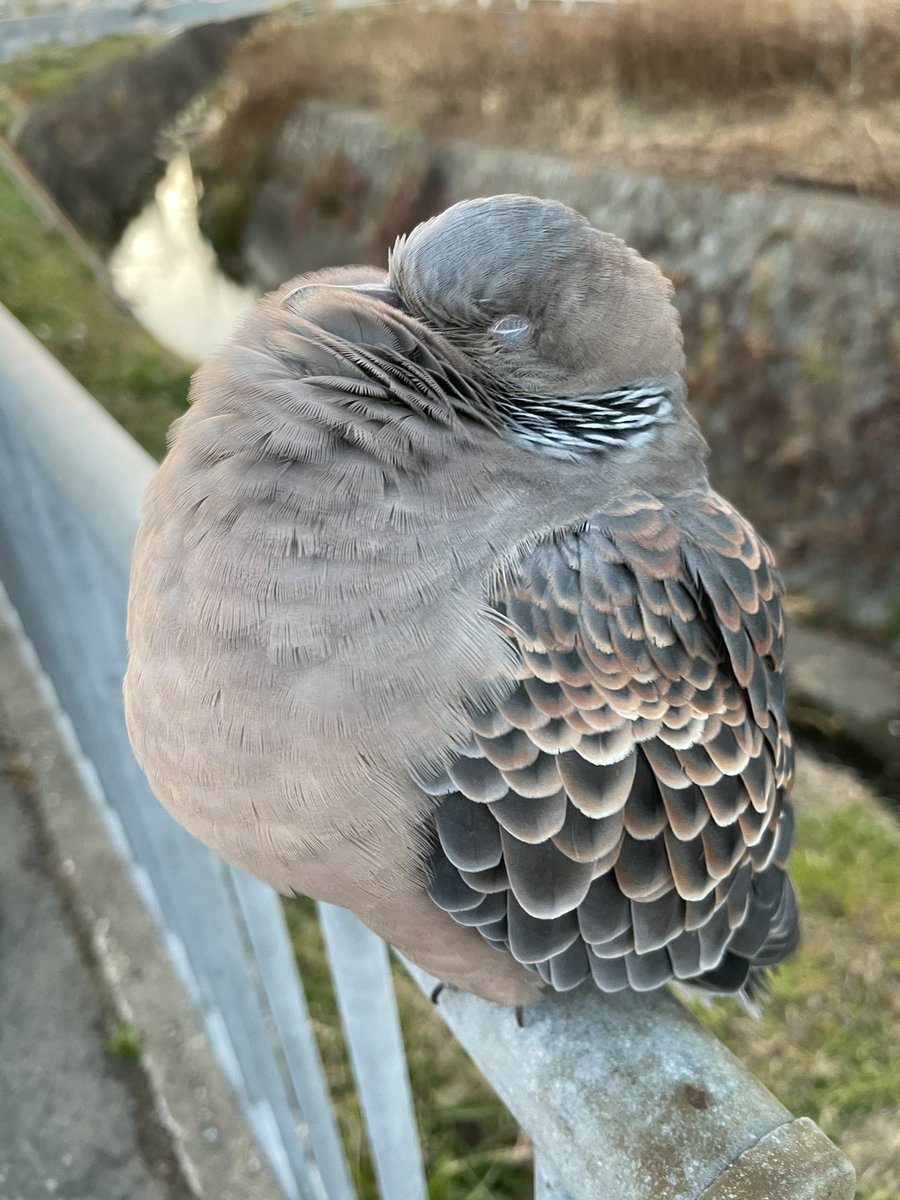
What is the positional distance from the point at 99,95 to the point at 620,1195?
509 inches

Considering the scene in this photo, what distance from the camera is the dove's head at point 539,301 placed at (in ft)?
4.46

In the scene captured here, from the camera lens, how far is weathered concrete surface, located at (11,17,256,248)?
1041 cm

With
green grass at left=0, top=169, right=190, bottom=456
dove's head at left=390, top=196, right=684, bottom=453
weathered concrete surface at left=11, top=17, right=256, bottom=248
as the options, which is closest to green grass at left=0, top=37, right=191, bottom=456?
green grass at left=0, top=169, right=190, bottom=456

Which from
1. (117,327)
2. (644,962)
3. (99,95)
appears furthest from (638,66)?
(644,962)

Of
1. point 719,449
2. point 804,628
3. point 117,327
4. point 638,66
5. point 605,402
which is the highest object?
point 605,402

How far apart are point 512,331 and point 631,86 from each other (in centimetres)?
802

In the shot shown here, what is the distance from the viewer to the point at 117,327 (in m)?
6.86

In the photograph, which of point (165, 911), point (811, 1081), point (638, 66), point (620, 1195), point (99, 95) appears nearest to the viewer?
point (620, 1195)

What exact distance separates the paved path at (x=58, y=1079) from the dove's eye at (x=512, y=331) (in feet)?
6.84

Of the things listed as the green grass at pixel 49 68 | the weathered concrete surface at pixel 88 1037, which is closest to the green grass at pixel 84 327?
the green grass at pixel 49 68

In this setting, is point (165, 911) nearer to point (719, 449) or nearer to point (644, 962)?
point (644, 962)

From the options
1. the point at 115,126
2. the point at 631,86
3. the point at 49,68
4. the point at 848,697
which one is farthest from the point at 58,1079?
the point at 49,68

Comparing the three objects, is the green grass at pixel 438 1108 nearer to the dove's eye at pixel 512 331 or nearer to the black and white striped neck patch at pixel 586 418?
the black and white striped neck patch at pixel 586 418

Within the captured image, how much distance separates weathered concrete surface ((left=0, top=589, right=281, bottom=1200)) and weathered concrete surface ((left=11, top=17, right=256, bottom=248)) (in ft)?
29.0
